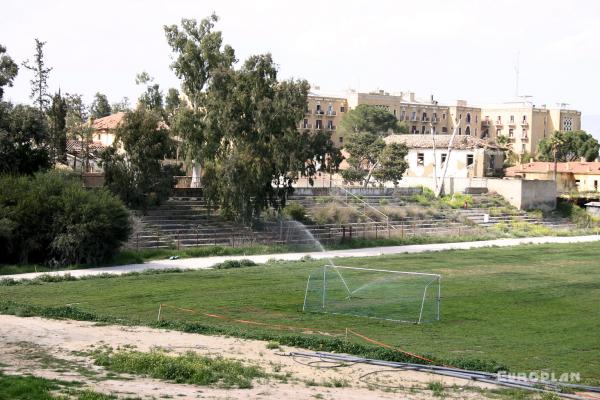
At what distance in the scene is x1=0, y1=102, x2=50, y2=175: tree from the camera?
45906 millimetres

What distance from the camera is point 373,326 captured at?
25.0 meters

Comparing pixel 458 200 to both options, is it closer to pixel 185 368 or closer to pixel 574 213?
pixel 574 213

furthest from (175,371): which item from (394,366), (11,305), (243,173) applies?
(243,173)

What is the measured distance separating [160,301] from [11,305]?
476 cm

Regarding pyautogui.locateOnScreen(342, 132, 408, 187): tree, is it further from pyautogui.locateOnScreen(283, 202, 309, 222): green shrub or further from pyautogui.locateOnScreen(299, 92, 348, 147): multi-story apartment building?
pyautogui.locateOnScreen(299, 92, 348, 147): multi-story apartment building

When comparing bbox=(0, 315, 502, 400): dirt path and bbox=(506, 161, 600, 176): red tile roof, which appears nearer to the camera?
bbox=(0, 315, 502, 400): dirt path

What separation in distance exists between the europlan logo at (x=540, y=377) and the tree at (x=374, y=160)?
57.5 m

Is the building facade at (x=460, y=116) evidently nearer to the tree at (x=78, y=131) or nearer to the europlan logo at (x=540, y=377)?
the tree at (x=78, y=131)

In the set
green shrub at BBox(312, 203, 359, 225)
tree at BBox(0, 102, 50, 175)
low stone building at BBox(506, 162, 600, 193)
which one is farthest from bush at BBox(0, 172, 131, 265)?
low stone building at BBox(506, 162, 600, 193)

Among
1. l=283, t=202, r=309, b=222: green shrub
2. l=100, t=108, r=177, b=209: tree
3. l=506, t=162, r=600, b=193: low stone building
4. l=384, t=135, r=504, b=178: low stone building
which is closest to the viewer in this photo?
l=100, t=108, r=177, b=209: tree

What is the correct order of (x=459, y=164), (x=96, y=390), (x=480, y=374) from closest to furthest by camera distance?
1. (x=96, y=390)
2. (x=480, y=374)
3. (x=459, y=164)

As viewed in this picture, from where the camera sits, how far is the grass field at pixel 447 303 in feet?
72.3

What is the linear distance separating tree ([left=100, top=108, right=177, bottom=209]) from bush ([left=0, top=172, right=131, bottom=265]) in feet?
22.4

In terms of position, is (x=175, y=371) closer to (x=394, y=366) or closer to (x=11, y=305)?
(x=394, y=366)
